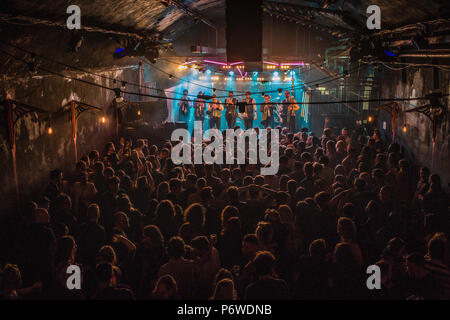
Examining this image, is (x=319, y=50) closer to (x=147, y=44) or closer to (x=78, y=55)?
(x=147, y=44)

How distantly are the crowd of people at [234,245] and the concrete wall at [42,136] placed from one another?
0.92 meters

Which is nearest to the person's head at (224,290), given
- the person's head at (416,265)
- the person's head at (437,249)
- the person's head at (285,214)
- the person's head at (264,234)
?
the person's head at (264,234)

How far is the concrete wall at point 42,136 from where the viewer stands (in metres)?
8.00

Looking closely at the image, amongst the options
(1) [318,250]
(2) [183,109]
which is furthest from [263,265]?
(2) [183,109]

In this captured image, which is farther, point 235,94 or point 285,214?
point 235,94

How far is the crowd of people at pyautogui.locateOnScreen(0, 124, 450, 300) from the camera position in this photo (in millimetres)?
4086

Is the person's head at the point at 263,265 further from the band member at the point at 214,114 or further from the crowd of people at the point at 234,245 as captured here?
the band member at the point at 214,114

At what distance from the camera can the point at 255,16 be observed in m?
10.1

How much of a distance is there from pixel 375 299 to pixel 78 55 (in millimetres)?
8990

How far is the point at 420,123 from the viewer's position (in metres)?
10.6

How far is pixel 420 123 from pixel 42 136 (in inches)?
354

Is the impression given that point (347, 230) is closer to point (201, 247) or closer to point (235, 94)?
point (201, 247)

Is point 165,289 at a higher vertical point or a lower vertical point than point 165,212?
lower

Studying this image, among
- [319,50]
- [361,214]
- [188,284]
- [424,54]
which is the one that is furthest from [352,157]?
[319,50]
